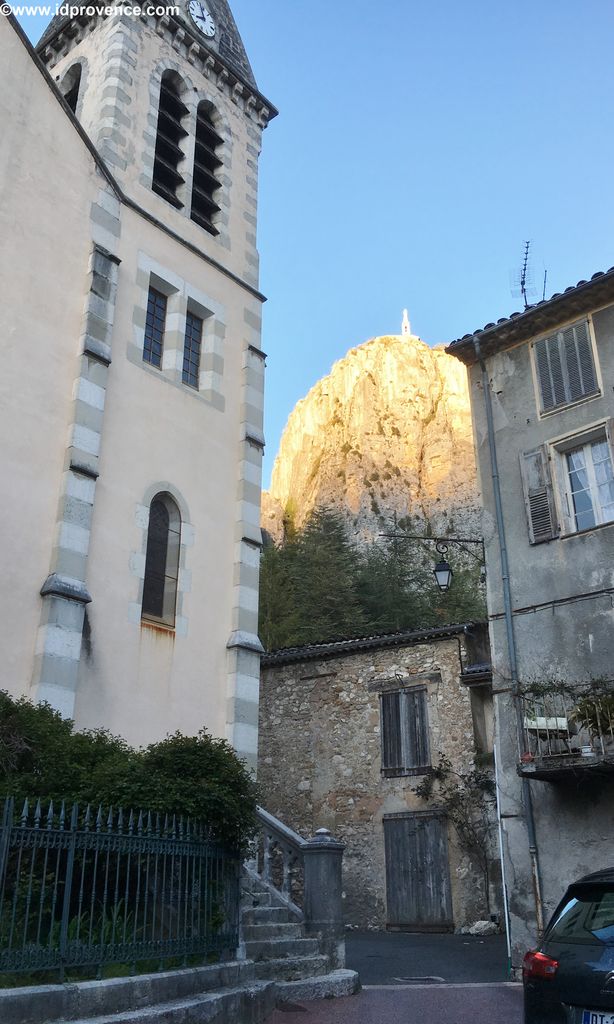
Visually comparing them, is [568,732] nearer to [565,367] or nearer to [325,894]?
[325,894]

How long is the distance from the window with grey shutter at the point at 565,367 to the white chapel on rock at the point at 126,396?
5.46 meters

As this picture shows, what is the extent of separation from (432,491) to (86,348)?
2292 inches

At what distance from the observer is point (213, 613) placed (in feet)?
47.8

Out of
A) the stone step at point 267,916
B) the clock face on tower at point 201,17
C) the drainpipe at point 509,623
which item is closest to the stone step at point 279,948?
the stone step at point 267,916

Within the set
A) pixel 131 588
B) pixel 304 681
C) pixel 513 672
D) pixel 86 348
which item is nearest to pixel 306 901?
pixel 513 672

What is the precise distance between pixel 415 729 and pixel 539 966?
1341 centimetres

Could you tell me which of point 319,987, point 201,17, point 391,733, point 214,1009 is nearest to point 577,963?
point 214,1009

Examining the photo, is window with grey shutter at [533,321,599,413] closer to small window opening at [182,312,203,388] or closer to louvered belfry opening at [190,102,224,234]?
small window opening at [182,312,203,388]

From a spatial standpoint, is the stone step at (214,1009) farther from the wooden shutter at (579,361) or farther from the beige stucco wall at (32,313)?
the wooden shutter at (579,361)

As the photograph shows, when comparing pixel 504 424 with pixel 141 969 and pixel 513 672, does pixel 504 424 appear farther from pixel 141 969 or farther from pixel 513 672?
pixel 141 969

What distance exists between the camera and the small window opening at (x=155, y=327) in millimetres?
15562

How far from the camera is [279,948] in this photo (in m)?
9.55

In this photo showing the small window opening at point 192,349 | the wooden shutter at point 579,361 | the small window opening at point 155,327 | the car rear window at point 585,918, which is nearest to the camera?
the car rear window at point 585,918

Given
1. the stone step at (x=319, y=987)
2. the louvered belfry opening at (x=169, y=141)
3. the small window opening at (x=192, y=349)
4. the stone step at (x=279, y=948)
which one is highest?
the louvered belfry opening at (x=169, y=141)
